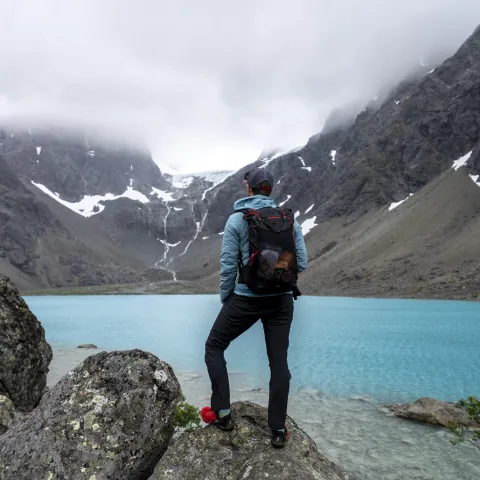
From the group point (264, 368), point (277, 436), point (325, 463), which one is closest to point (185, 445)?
point (277, 436)

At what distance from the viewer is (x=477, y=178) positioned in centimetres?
13925

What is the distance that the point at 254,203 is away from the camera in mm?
7289

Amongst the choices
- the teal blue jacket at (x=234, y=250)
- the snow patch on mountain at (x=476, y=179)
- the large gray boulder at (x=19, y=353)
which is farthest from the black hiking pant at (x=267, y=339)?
the snow patch on mountain at (x=476, y=179)

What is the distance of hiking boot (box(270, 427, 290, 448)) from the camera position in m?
6.72

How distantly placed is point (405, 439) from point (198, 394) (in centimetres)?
972

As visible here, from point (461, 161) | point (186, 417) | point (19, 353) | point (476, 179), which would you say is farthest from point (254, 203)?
point (461, 161)

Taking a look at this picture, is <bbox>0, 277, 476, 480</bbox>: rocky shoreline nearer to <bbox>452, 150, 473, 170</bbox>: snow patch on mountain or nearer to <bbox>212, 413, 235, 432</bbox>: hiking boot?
<bbox>212, 413, 235, 432</bbox>: hiking boot

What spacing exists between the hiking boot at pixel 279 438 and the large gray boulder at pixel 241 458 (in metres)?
0.08

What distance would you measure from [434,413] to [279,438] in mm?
12401

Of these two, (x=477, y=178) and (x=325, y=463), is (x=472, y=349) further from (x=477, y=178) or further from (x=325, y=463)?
(x=477, y=178)

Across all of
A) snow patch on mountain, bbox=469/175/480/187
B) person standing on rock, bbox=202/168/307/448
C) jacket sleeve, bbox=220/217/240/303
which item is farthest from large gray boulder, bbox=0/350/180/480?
snow patch on mountain, bbox=469/175/480/187

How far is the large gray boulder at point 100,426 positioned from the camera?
630 centimetres

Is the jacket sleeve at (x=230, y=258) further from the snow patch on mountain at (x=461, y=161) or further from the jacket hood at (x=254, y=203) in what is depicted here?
the snow patch on mountain at (x=461, y=161)

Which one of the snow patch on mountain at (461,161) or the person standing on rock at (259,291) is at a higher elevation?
the snow patch on mountain at (461,161)
